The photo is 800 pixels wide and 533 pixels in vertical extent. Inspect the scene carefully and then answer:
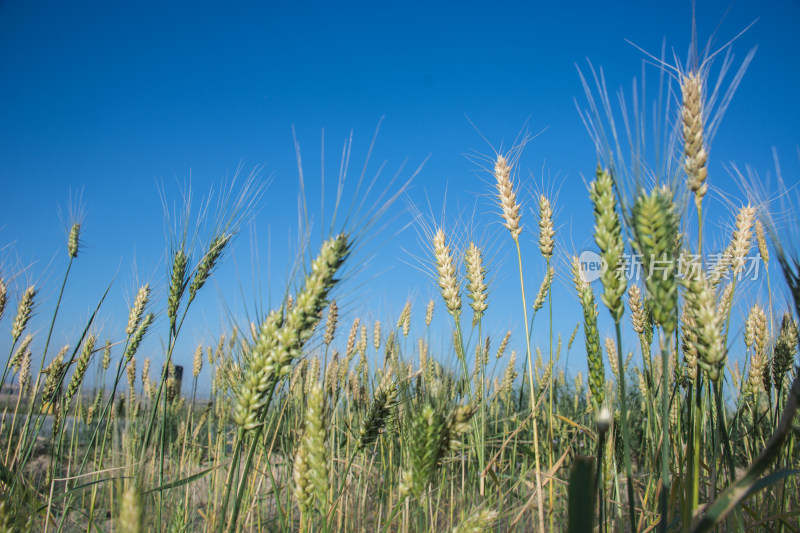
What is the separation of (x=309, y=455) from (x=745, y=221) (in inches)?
116

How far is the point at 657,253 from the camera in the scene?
1259mm

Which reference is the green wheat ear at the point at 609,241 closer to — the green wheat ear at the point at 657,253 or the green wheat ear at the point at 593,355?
the green wheat ear at the point at 657,253

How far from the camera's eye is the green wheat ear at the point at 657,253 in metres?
1.17

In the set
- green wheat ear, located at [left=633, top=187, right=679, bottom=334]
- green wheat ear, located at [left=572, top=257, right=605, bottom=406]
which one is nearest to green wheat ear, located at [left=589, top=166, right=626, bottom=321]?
green wheat ear, located at [left=633, top=187, right=679, bottom=334]

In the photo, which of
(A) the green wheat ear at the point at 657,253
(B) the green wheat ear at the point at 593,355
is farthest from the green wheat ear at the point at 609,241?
(B) the green wheat ear at the point at 593,355

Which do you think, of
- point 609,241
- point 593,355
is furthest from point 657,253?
point 593,355

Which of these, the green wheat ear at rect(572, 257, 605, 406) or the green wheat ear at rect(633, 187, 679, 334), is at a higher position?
the green wheat ear at rect(633, 187, 679, 334)

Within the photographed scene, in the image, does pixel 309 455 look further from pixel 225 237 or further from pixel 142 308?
Answer: pixel 142 308

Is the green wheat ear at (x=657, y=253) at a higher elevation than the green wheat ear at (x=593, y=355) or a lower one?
higher

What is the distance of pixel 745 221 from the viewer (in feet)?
9.43

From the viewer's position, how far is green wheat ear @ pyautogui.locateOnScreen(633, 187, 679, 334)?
1.17m

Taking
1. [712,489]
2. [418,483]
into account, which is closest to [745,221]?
[712,489]

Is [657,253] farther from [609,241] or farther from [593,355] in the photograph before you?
[593,355]

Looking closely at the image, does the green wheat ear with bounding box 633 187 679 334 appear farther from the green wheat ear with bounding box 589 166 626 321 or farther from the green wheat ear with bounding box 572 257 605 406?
the green wheat ear with bounding box 572 257 605 406
